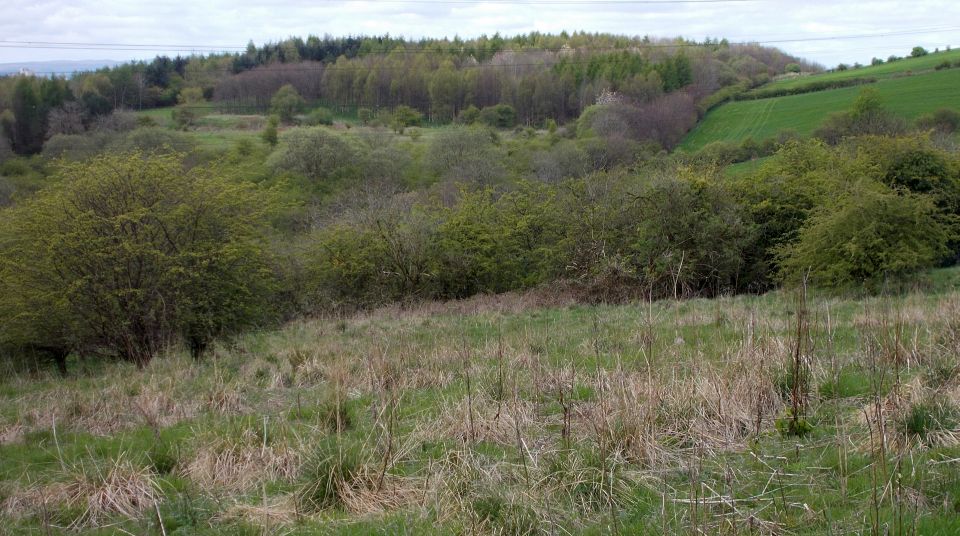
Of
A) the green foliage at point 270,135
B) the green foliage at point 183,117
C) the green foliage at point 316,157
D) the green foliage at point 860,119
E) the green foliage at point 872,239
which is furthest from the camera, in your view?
the green foliage at point 183,117

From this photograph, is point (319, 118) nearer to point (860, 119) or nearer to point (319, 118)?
point (319, 118)

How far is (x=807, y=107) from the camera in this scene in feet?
193

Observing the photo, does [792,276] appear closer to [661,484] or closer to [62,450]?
[661,484]

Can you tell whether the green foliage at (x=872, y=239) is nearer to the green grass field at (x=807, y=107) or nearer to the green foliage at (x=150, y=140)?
the green grass field at (x=807, y=107)

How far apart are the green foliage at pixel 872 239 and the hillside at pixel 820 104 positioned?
1397 inches

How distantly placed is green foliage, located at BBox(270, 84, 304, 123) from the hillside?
140ft

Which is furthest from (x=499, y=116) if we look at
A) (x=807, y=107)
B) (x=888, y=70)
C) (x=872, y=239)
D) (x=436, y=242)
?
(x=872, y=239)

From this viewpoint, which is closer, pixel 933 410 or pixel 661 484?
pixel 661 484

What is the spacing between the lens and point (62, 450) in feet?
19.6

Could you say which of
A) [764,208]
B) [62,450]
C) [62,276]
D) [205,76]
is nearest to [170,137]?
[205,76]

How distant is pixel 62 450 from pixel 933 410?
6.93m

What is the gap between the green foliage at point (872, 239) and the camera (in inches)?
685

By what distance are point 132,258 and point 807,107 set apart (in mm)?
59217

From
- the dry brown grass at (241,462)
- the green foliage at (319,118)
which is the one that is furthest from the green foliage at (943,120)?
the green foliage at (319,118)
